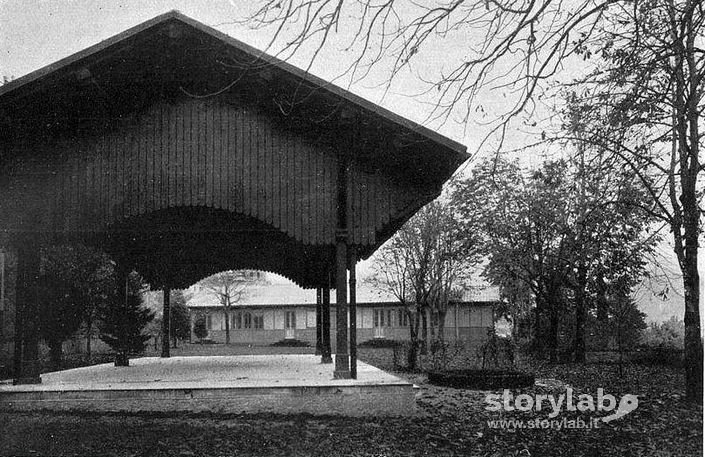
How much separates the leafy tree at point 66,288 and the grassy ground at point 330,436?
1315 centimetres

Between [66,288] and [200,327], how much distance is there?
2716 cm

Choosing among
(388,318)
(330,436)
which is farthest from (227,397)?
(388,318)

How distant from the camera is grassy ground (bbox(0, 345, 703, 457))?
8.76 metres

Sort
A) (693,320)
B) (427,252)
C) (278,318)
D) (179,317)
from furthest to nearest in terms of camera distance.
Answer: (278,318), (179,317), (427,252), (693,320)

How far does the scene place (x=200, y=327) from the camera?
49.5 m

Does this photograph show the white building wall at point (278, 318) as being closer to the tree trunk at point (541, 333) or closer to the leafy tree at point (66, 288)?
the tree trunk at point (541, 333)

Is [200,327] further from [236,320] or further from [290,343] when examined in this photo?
[290,343]

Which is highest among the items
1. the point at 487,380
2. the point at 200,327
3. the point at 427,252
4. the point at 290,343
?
the point at 427,252

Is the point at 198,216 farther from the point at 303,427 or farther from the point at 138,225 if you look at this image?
the point at 303,427

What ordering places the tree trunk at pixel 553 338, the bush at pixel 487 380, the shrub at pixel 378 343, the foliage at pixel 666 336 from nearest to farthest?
the bush at pixel 487 380 → the foliage at pixel 666 336 → the tree trunk at pixel 553 338 → the shrub at pixel 378 343

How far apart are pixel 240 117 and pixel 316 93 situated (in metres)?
1.33

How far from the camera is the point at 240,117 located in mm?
11203

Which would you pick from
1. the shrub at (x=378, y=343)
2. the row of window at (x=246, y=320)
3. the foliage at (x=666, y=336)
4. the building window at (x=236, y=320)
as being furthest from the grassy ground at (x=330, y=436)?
the building window at (x=236, y=320)

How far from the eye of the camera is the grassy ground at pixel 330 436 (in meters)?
8.76
